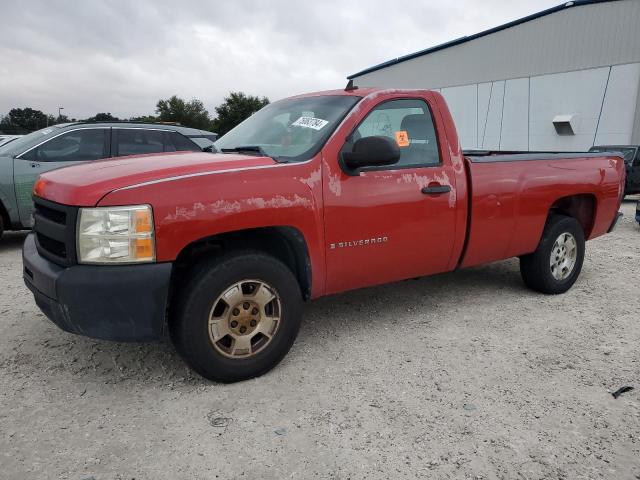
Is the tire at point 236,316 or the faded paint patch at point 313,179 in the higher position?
the faded paint patch at point 313,179

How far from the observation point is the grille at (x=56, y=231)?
2.67 meters

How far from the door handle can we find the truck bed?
0.28 m

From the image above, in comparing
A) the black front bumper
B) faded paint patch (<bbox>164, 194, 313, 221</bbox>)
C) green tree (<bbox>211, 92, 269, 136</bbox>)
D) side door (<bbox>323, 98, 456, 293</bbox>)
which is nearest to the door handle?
side door (<bbox>323, 98, 456, 293</bbox>)

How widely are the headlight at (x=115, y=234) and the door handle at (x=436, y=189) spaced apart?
6.47 ft

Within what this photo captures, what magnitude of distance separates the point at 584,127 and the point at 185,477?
69.6ft

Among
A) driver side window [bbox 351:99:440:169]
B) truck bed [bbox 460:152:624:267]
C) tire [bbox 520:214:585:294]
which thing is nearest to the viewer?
driver side window [bbox 351:99:440:169]

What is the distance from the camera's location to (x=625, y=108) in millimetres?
18312

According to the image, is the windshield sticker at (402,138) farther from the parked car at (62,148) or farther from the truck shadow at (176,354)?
the parked car at (62,148)

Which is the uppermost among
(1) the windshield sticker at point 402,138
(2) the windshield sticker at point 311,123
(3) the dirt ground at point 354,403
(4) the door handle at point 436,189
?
(2) the windshield sticker at point 311,123

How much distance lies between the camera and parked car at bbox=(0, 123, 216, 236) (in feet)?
21.4

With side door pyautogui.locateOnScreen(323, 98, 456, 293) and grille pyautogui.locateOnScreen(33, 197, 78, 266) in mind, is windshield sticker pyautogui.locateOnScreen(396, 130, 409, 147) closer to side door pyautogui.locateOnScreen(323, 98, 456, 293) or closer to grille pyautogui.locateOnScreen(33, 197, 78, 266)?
side door pyautogui.locateOnScreen(323, 98, 456, 293)

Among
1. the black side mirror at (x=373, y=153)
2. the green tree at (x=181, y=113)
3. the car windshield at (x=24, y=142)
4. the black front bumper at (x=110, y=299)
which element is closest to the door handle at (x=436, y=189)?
the black side mirror at (x=373, y=153)

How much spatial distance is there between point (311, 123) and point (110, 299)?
1781mm

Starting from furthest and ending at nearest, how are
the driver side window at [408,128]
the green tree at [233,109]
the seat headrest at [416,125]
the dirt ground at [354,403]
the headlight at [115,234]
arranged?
the green tree at [233,109], the seat headrest at [416,125], the driver side window at [408,128], the headlight at [115,234], the dirt ground at [354,403]
